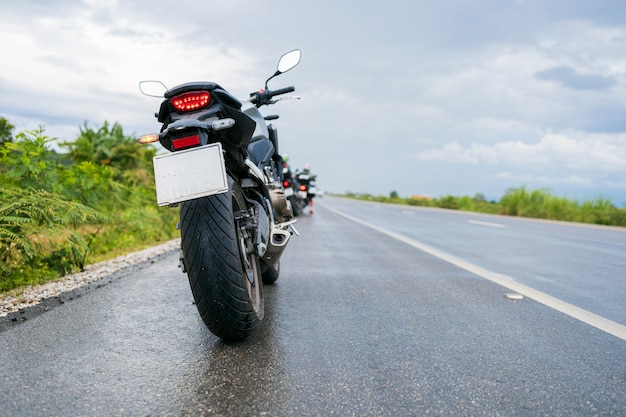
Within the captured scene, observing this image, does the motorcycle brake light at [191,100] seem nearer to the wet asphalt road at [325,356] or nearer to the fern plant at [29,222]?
the wet asphalt road at [325,356]

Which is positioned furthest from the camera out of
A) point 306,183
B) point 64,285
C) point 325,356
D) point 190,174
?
point 306,183

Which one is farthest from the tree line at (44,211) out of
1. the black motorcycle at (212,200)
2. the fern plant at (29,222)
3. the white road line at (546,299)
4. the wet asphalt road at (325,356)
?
the white road line at (546,299)

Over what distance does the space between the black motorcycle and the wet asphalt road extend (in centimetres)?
29

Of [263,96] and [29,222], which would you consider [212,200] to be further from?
[29,222]

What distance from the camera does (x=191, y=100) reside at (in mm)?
2762

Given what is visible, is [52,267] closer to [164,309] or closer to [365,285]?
[164,309]

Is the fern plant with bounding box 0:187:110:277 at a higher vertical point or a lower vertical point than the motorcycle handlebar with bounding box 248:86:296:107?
lower

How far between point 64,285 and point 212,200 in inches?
97.6

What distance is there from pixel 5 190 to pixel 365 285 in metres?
3.47

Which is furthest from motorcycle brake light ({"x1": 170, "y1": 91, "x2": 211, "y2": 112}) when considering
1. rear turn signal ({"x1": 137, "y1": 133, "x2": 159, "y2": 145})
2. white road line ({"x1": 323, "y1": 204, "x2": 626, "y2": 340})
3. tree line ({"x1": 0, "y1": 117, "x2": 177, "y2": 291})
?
white road line ({"x1": 323, "y1": 204, "x2": 626, "y2": 340})

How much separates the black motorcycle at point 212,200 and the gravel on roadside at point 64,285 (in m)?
1.54

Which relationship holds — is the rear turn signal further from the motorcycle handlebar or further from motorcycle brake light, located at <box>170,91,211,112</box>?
the motorcycle handlebar

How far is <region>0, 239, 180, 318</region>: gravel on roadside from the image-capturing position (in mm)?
3604

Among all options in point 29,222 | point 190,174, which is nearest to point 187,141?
point 190,174
